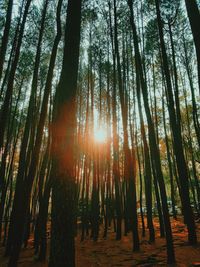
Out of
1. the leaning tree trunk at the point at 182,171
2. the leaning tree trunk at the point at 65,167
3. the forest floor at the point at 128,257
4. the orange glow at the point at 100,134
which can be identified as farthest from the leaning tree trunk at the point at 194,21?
the orange glow at the point at 100,134

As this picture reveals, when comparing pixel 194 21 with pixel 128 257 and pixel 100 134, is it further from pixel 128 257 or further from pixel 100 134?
pixel 100 134

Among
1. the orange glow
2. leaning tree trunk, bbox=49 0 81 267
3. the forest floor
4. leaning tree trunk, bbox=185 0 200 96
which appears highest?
the orange glow

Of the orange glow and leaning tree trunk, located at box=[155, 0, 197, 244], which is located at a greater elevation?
the orange glow

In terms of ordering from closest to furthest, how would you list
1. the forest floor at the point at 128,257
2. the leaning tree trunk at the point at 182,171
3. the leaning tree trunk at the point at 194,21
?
the leaning tree trunk at the point at 194,21 < the forest floor at the point at 128,257 < the leaning tree trunk at the point at 182,171

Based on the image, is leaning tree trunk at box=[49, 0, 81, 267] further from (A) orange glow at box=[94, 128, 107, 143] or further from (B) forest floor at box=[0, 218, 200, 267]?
(A) orange glow at box=[94, 128, 107, 143]

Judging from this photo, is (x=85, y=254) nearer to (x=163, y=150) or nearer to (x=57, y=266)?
(x=57, y=266)

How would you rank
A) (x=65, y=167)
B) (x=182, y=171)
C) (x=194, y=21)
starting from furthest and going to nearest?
(x=182, y=171)
(x=194, y=21)
(x=65, y=167)

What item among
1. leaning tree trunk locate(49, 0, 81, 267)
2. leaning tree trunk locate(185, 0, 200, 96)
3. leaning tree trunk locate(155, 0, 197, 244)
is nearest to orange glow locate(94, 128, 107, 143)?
leaning tree trunk locate(155, 0, 197, 244)

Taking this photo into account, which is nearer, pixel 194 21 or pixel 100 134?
pixel 194 21

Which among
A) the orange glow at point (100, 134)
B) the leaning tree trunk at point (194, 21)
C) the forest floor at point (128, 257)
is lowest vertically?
the forest floor at point (128, 257)

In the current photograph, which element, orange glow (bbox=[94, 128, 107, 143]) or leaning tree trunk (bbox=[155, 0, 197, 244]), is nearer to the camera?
leaning tree trunk (bbox=[155, 0, 197, 244])

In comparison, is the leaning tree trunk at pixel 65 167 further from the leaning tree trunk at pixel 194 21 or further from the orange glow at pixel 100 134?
the orange glow at pixel 100 134

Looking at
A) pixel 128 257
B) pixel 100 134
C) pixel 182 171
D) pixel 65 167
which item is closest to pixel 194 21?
pixel 65 167

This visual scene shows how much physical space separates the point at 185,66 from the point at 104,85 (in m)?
4.04
